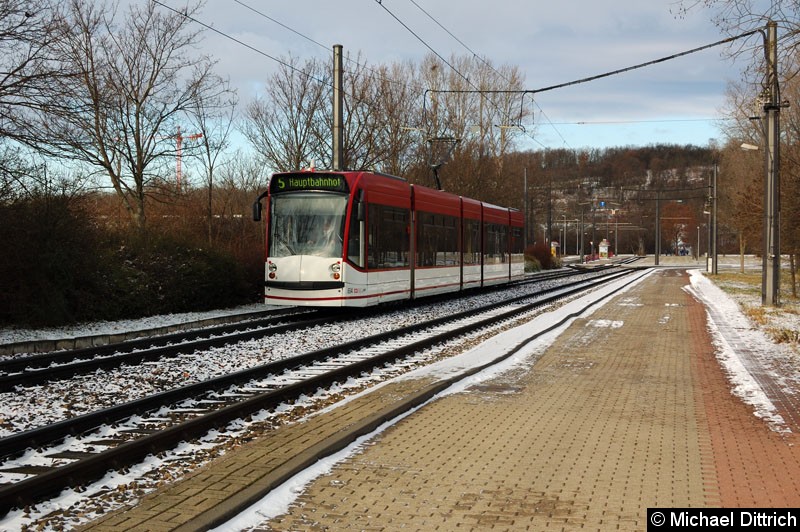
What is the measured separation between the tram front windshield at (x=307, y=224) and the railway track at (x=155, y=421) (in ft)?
16.3

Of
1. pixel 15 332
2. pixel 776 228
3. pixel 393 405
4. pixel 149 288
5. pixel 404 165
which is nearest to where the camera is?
pixel 393 405

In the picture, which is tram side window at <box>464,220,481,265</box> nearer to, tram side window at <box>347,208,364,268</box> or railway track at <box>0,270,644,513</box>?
tram side window at <box>347,208,364,268</box>

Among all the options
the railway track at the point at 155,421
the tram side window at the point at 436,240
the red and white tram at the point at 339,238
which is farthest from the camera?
the tram side window at the point at 436,240

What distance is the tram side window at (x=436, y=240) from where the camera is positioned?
21.8 m

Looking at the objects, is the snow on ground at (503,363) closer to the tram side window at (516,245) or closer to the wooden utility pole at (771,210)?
the wooden utility pole at (771,210)

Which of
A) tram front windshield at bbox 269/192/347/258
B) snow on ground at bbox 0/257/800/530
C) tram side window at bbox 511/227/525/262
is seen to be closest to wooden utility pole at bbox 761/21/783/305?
snow on ground at bbox 0/257/800/530

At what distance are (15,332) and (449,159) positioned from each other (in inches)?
1204

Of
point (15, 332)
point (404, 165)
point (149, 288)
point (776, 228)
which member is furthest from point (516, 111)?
point (15, 332)

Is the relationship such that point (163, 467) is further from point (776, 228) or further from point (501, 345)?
point (776, 228)

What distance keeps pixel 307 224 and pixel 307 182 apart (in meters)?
0.97

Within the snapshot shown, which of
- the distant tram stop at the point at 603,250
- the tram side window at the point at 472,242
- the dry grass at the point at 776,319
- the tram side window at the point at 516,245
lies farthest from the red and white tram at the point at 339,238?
the distant tram stop at the point at 603,250

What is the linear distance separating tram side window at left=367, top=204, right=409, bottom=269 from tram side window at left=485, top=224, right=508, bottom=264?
28.8ft

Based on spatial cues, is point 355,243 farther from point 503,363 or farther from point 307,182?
point 503,363

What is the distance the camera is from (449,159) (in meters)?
43.0
